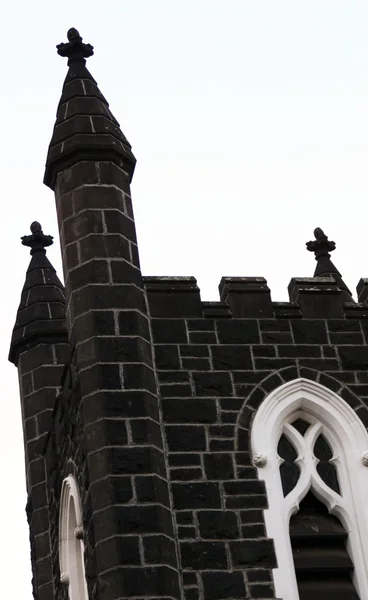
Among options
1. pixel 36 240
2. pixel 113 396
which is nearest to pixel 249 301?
pixel 113 396

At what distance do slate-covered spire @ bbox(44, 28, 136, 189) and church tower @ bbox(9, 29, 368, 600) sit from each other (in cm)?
2

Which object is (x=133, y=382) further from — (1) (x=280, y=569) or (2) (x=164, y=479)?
(1) (x=280, y=569)

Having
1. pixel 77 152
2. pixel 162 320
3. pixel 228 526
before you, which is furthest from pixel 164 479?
pixel 77 152

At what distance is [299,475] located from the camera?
55.8 feet

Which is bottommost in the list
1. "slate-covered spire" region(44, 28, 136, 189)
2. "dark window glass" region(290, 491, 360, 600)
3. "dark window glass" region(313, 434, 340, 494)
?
"dark window glass" region(290, 491, 360, 600)

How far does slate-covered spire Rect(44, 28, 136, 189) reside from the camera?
1791 cm

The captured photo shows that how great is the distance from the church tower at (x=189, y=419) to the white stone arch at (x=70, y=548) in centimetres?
2

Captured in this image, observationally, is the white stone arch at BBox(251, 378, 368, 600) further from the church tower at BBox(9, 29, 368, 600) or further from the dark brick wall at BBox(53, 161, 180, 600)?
the dark brick wall at BBox(53, 161, 180, 600)

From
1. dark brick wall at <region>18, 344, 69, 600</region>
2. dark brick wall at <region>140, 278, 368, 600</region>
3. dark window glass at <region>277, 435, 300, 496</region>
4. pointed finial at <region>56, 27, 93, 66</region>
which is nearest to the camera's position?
dark brick wall at <region>140, 278, 368, 600</region>

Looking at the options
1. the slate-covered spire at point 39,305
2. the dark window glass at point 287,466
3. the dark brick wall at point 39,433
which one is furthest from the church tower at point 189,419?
the slate-covered spire at point 39,305

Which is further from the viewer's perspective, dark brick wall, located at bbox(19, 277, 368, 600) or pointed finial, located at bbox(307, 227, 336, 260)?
pointed finial, located at bbox(307, 227, 336, 260)

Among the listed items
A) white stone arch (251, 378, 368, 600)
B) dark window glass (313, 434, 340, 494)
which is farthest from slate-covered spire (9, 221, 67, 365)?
dark window glass (313, 434, 340, 494)

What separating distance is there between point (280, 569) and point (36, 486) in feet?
16.2

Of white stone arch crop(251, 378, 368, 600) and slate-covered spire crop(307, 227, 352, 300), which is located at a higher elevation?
slate-covered spire crop(307, 227, 352, 300)
